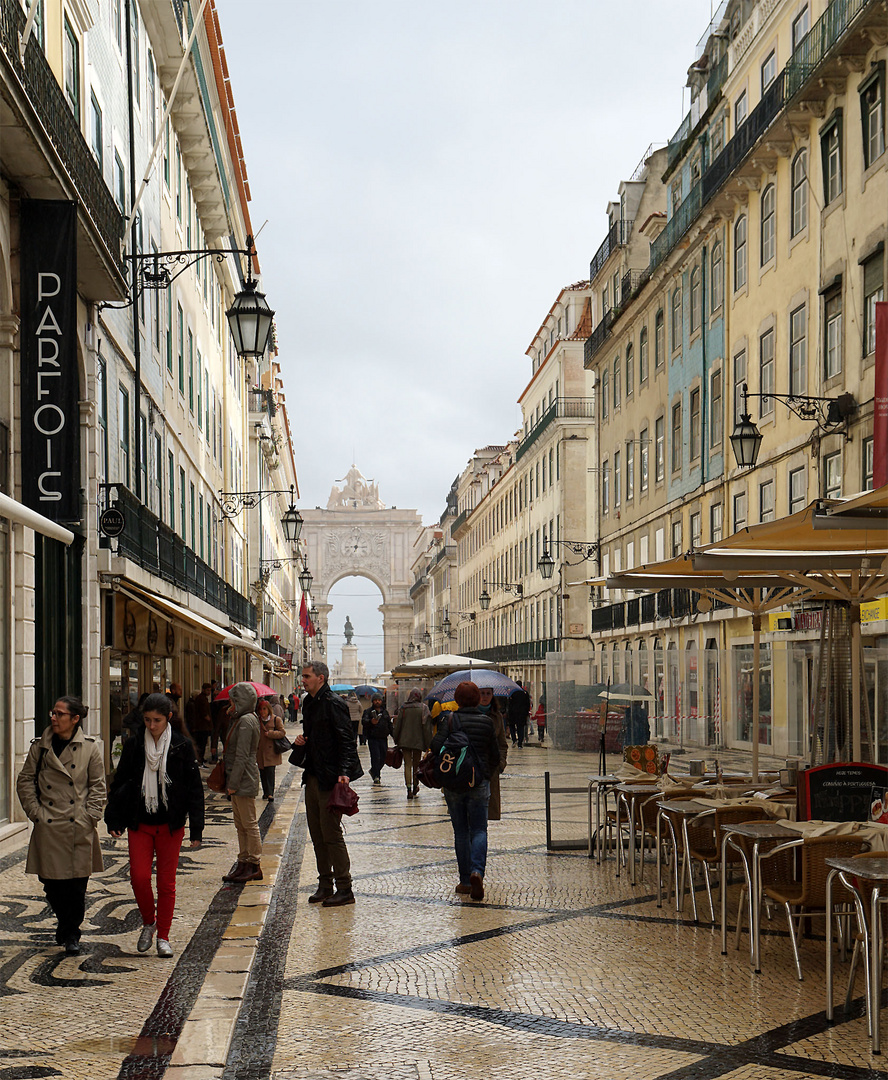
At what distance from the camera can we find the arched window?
97.1 ft

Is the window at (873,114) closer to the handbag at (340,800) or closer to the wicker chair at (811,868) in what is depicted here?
the handbag at (340,800)

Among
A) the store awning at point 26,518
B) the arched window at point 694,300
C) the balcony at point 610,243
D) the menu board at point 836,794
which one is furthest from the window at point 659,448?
the menu board at point 836,794

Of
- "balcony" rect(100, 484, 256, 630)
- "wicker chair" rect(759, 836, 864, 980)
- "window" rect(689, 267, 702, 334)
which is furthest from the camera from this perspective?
"window" rect(689, 267, 702, 334)

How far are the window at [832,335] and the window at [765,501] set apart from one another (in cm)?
334

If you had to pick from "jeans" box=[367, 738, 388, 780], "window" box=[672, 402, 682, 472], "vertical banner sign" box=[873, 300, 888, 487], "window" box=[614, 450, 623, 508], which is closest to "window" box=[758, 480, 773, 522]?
"window" box=[672, 402, 682, 472]

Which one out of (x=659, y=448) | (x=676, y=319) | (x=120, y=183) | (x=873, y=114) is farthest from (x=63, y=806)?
(x=659, y=448)

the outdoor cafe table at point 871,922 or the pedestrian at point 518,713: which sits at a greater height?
the outdoor cafe table at point 871,922

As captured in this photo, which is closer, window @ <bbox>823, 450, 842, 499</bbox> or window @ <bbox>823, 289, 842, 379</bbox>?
window @ <bbox>823, 450, 842, 499</bbox>

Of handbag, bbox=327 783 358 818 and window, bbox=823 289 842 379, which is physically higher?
window, bbox=823 289 842 379

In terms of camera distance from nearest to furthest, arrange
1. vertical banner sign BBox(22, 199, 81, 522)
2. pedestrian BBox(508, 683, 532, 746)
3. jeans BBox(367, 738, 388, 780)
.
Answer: vertical banner sign BBox(22, 199, 81, 522) < jeans BBox(367, 738, 388, 780) < pedestrian BBox(508, 683, 532, 746)

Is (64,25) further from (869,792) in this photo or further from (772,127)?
(772,127)

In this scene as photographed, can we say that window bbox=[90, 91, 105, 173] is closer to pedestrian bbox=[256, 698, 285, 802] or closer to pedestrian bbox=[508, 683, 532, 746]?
pedestrian bbox=[256, 698, 285, 802]

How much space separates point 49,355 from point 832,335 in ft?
44.8

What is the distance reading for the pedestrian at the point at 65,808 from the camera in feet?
22.5
